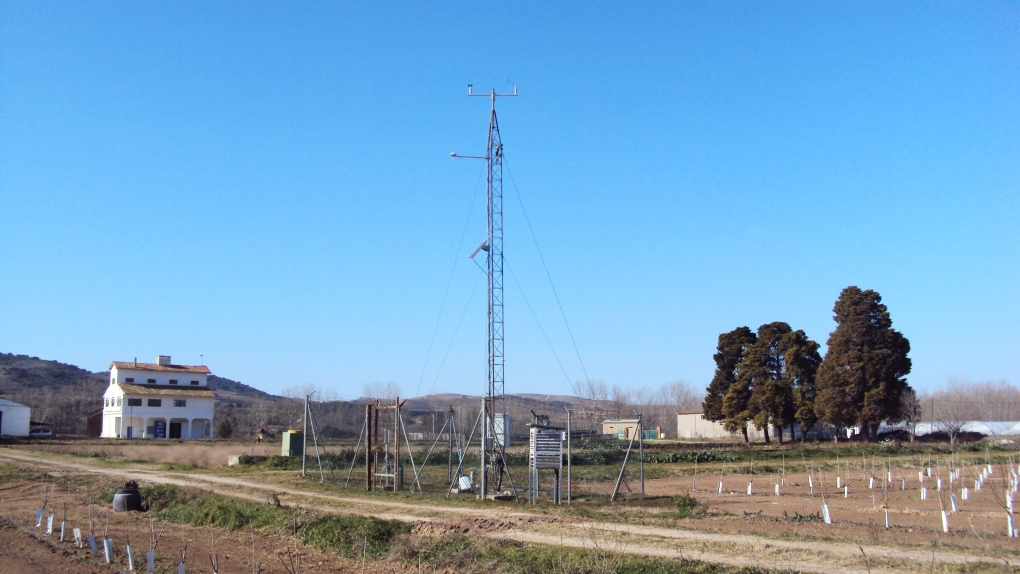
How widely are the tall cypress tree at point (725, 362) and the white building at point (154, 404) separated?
157 feet

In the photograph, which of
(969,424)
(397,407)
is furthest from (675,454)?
(969,424)

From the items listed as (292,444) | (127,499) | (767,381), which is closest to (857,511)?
(127,499)

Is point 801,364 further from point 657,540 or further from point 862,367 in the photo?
point 657,540

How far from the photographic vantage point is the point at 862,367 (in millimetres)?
56375

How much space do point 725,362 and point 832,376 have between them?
12.7 meters

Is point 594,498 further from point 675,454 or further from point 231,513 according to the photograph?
point 675,454

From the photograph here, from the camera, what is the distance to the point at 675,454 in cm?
4828

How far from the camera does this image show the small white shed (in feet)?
244

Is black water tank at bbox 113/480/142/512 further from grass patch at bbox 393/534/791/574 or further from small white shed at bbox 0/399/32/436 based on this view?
small white shed at bbox 0/399/32/436

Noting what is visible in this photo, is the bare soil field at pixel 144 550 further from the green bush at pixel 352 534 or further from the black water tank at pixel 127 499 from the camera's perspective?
the black water tank at pixel 127 499

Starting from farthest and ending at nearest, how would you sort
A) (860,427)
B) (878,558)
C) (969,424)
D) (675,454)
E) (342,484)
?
1. (969,424)
2. (860,427)
3. (675,454)
4. (342,484)
5. (878,558)

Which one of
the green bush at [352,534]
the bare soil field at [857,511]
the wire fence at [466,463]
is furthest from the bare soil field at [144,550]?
the bare soil field at [857,511]

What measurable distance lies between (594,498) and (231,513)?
10.4 metres

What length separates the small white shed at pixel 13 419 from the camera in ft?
244
